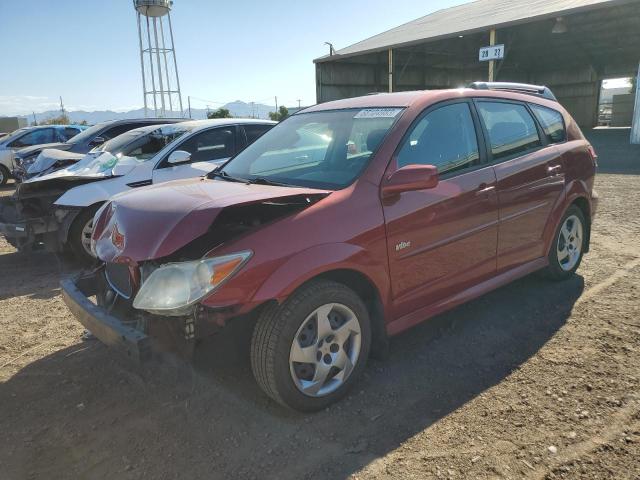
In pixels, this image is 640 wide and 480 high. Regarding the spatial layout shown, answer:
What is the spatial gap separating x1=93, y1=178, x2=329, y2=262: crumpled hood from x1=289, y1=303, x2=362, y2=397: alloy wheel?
693 millimetres

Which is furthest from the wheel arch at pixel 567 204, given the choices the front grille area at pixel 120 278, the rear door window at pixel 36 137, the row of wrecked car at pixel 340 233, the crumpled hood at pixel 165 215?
the rear door window at pixel 36 137

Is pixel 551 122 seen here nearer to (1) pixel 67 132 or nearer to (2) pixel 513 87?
(2) pixel 513 87

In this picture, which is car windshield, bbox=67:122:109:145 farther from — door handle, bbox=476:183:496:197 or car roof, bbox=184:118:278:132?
door handle, bbox=476:183:496:197

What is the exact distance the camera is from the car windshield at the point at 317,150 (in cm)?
317

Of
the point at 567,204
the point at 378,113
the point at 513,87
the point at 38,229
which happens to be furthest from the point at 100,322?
the point at 513,87

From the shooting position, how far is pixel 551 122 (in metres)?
4.44

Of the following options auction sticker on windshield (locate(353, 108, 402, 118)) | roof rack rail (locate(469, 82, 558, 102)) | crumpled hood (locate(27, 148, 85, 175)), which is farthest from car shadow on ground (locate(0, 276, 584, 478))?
crumpled hood (locate(27, 148, 85, 175))

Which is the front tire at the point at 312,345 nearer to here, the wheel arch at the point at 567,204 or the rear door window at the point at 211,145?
the wheel arch at the point at 567,204

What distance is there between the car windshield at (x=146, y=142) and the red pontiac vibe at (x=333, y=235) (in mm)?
3310

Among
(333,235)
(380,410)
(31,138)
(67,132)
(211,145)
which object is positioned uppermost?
(67,132)

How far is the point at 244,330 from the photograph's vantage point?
2648 mm

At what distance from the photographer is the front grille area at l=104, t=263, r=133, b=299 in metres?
2.94

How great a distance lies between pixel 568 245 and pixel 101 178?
17.4ft

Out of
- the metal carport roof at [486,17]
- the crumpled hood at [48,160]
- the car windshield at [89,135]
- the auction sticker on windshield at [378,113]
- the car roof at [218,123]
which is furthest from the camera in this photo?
the metal carport roof at [486,17]
